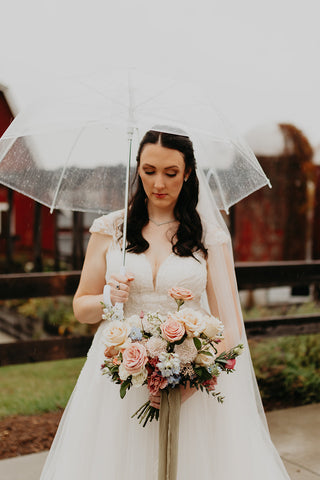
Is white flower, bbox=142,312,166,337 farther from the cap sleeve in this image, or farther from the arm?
the cap sleeve

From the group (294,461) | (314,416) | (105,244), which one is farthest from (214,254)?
(314,416)

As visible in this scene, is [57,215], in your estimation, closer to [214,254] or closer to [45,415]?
[45,415]

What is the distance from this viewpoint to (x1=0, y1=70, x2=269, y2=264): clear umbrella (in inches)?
88.9

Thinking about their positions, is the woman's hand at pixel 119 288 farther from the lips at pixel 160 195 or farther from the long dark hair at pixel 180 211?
the lips at pixel 160 195

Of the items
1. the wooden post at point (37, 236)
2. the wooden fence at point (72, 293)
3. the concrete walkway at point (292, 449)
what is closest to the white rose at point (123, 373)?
the concrete walkway at point (292, 449)

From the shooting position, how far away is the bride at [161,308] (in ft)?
7.86

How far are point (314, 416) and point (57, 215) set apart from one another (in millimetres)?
3456

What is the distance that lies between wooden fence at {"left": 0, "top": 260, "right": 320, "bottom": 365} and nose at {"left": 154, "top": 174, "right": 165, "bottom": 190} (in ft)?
7.17

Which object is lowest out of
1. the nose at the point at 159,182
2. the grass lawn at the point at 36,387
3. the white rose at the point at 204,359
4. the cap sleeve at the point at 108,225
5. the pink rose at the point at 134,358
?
the grass lawn at the point at 36,387

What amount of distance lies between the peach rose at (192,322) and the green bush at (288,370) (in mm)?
3191

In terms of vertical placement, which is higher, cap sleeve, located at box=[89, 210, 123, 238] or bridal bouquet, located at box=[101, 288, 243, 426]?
cap sleeve, located at box=[89, 210, 123, 238]

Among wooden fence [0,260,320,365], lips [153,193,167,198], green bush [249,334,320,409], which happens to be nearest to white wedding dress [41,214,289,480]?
lips [153,193,167,198]

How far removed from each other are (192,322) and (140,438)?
0.78m

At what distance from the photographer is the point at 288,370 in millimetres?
5270
